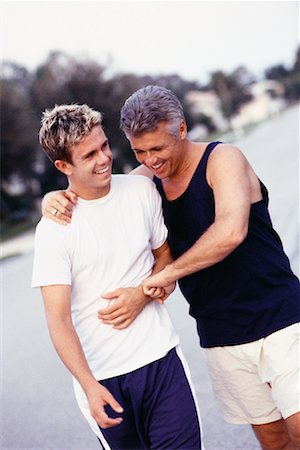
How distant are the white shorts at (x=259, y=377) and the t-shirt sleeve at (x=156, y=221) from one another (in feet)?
1.77

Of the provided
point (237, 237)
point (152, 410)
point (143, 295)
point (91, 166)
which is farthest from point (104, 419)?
point (91, 166)

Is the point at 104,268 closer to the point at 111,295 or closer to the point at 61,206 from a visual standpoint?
the point at 111,295

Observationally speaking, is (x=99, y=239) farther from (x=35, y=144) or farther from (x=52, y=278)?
(x=35, y=144)

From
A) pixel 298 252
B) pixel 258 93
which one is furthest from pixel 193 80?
pixel 298 252

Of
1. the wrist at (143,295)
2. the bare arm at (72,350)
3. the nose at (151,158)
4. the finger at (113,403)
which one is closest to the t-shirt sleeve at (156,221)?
the nose at (151,158)

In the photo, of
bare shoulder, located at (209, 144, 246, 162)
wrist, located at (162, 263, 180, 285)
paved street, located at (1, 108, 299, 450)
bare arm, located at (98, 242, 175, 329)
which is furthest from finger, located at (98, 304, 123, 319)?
paved street, located at (1, 108, 299, 450)

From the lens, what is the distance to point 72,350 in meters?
2.40

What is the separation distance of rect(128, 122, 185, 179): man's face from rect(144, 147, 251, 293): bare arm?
0.50 ft

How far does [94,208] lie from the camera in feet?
8.47

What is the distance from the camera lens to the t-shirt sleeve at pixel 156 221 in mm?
2727

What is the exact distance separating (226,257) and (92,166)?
671mm

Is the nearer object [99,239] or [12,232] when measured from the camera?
[99,239]

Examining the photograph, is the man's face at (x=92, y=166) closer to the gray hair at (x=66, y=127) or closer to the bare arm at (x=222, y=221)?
the gray hair at (x=66, y=127)

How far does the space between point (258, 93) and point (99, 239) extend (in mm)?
109504
